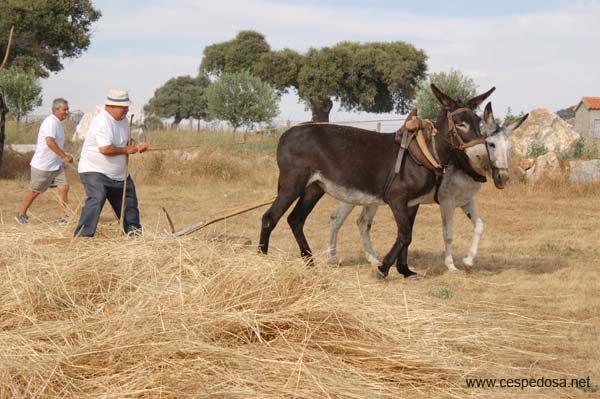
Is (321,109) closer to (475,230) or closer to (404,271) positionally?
(475,230)

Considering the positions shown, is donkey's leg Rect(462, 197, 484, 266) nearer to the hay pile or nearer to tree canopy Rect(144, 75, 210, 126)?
the hay pile

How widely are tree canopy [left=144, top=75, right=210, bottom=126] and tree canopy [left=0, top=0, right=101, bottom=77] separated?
19.1 meters

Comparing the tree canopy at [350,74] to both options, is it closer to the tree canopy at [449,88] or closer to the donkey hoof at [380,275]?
the tree canopy at [449,88]

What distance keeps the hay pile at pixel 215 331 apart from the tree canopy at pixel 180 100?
51.7 m

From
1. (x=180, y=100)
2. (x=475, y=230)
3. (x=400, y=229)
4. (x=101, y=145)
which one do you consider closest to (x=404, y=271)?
(x=400, y=229)

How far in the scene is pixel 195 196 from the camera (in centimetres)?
1478

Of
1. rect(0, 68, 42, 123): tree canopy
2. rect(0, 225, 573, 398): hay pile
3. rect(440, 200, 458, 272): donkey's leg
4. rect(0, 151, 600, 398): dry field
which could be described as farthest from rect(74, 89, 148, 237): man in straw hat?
rect(0, 68, 42, 123): tree canopy

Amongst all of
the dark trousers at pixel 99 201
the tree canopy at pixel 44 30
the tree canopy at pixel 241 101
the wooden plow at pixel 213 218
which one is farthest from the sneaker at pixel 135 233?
the tree canopy at pixel 44 30

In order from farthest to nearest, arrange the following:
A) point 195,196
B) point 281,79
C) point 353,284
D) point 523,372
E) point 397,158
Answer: point 281,79, point 195,196, point 397,158, point 353,284, point 523,372

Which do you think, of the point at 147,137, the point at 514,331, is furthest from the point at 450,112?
the point at 147,137

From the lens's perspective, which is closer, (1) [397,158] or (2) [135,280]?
(2) [135,280]

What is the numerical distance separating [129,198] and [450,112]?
3.50 meters

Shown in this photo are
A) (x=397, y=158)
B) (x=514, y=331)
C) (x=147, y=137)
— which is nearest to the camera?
(x=514, y=331)

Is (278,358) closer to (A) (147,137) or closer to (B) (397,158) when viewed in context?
(B) (397,158)
